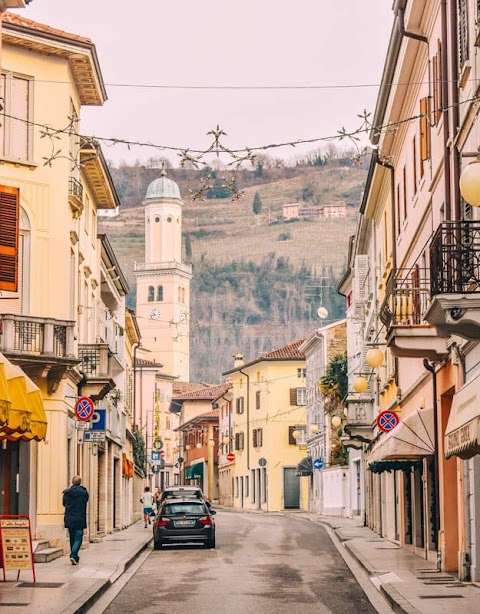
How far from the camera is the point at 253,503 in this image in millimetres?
95812

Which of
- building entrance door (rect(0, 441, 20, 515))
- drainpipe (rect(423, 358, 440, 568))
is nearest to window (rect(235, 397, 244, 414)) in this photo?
building entrance door (rect(0, 441, 20, 515))

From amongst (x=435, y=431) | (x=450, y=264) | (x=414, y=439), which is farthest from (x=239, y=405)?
(x=450, y=264)

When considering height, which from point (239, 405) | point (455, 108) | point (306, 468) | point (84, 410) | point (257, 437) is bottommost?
point (306, 468)

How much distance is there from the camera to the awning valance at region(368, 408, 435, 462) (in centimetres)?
2497

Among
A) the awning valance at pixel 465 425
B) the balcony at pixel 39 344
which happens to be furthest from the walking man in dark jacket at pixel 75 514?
the awning valance at pixel 465 425

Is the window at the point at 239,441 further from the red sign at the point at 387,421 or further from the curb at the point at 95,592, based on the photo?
the curb at the point at 95,592

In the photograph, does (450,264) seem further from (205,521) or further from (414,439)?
(205,521)

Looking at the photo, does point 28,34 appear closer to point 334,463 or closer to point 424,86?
point 424,86

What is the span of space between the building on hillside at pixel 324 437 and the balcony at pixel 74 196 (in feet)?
108

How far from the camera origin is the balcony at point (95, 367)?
113ft

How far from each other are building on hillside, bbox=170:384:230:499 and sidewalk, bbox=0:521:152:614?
275 feet

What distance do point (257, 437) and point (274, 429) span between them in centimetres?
309

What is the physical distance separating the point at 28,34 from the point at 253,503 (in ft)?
229

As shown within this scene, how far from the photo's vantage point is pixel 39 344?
A: 28.6m
